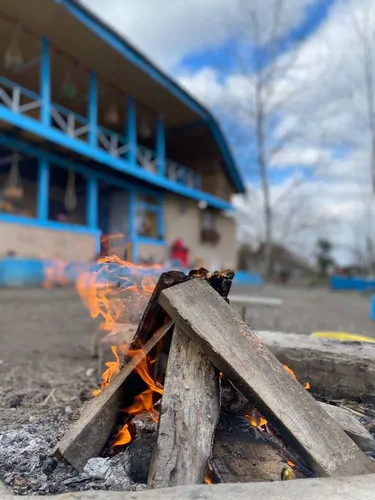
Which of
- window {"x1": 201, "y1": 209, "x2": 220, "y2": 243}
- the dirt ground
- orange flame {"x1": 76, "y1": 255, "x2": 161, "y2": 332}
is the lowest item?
the dirt ground

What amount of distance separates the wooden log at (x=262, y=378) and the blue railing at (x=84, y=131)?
8896mm

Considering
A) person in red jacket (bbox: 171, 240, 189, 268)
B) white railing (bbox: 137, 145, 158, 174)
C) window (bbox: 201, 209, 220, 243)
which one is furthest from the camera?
window (bbox: 201, 209, 220, 243)

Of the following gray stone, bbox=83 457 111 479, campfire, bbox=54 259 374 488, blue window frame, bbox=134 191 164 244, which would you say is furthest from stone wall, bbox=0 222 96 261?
gray stone, bbox=83 457 111 479

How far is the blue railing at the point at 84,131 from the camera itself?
9508 millimetres

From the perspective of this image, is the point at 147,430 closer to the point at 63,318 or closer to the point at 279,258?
the point at 63,318

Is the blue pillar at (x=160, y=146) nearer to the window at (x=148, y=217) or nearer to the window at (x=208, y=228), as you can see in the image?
the window at (x=148, y=217)

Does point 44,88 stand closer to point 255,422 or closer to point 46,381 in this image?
point 46,381

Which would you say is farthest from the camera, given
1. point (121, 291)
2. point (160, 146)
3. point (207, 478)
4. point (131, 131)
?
point (160, 146)

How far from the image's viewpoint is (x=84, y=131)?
11055 mm

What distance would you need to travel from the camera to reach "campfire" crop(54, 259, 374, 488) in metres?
1.65

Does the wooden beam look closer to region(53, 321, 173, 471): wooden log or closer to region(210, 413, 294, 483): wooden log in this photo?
region(210, 413, 294, 483): wooden log

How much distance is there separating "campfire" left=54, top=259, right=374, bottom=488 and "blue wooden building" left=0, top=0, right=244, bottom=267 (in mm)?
8507

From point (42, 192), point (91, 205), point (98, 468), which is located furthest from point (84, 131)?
point (98, 468)

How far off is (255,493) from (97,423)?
0.88m
